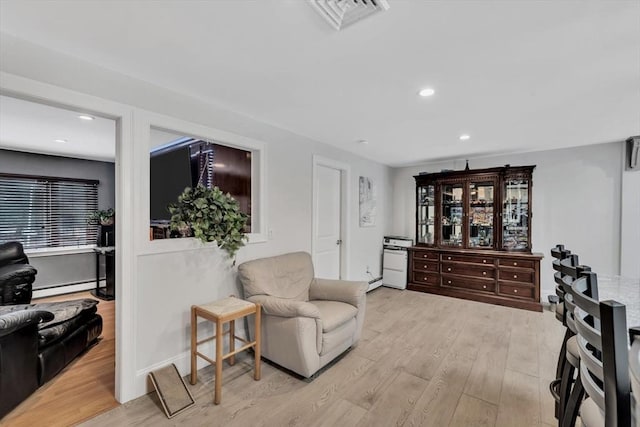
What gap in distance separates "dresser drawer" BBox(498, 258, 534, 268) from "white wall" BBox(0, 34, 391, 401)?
324 cm

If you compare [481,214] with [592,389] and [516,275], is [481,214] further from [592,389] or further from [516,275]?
[592,389]

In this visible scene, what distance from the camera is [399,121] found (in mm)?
3039

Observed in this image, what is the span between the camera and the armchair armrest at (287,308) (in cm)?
228

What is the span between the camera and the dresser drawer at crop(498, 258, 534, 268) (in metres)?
4.07

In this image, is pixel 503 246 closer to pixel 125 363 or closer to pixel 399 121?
pixel 399 121

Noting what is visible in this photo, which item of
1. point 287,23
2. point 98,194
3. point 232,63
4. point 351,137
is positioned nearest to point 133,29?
point 232,63

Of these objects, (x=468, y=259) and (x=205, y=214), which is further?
(x=468, y=259)

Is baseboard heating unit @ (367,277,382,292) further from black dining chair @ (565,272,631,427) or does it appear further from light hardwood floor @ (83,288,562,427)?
black dining chair @ (565,272,631,427)

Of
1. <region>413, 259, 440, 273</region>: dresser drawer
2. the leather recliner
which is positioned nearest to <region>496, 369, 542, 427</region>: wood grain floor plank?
<region>413, 259, 440, 273</region>: dresser drawer

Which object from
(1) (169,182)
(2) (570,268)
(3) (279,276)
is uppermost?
(1) (169,182)

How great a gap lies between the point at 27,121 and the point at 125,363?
2.90 m

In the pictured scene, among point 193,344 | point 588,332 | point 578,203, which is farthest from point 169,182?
point 578,203

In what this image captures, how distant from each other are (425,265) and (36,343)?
15.7 feet

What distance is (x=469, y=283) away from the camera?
4527 millimetres
